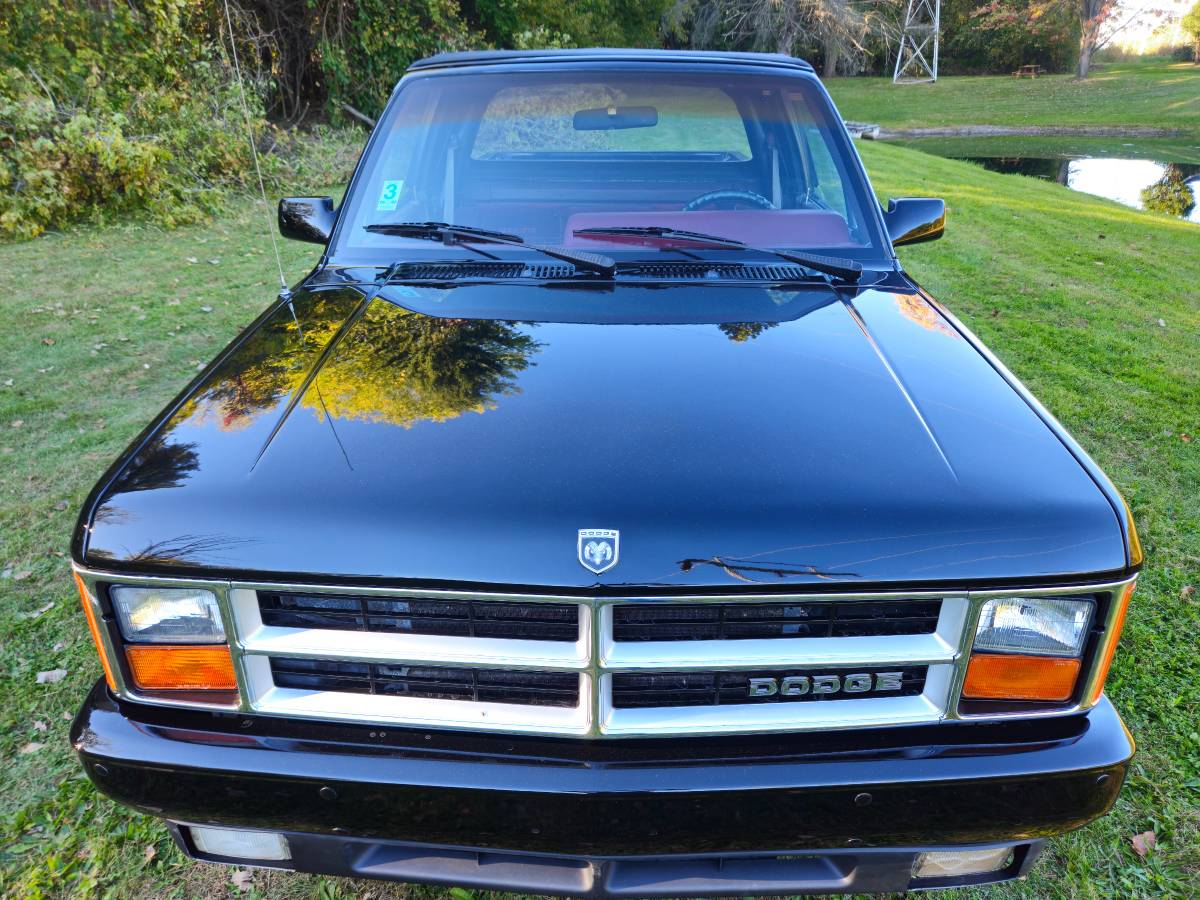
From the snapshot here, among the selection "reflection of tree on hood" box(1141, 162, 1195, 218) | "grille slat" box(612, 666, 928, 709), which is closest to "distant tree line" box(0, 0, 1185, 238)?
"grille slat" box(612, 666, 928, 709)

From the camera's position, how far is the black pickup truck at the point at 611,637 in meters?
1.50

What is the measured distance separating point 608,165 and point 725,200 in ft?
1.60

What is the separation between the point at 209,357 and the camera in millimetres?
5887

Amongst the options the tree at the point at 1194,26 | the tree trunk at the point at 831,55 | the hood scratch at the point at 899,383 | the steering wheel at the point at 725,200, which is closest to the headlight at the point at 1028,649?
the hood scratch at the point at 899,383

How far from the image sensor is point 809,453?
64.5 inches

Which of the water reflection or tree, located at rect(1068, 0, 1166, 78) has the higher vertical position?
tree, located at rect(1068, 0, 1166, 78)

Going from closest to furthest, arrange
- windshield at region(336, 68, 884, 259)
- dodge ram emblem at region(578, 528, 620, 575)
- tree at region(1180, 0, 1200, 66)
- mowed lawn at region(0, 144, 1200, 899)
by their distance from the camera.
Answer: dodge ram emblem at region(578, 528, 620, 575), mowed lawn at region(0, 144, 1200, 899), windshield at region(336, 68, 884, 259), tree at region(1180, 0, 1200, 66)

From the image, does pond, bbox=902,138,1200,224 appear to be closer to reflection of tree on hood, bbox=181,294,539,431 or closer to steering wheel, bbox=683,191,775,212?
steering wheel, bbox=683,191,775,212

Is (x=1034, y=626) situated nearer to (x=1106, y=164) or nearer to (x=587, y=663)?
(x=587, y=663)

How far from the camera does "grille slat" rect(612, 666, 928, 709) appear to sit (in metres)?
1.58

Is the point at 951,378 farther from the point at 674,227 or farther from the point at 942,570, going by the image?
the point at 674,227

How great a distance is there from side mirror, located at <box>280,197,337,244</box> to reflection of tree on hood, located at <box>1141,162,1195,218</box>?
14.0 m

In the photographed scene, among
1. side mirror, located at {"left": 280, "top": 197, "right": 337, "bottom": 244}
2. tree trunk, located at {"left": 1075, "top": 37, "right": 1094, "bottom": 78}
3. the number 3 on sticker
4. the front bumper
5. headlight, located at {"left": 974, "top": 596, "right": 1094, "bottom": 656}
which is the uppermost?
the number 3 on sticker

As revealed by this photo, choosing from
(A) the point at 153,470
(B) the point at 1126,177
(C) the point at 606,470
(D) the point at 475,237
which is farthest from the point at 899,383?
(B) the point at 1126,177
